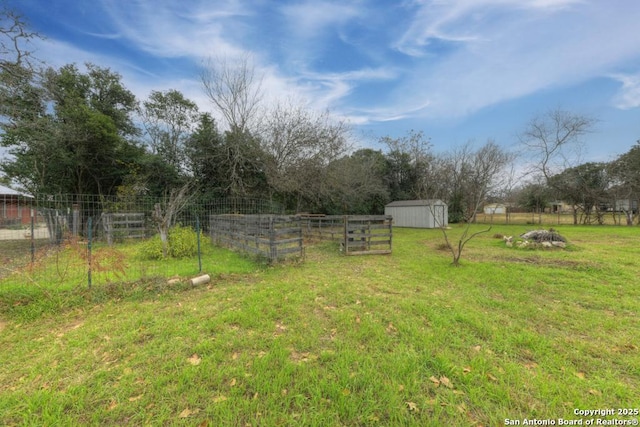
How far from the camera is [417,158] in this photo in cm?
1872

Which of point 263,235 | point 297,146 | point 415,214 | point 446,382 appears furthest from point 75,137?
point 415,214

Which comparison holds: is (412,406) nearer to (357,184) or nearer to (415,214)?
(357,184)

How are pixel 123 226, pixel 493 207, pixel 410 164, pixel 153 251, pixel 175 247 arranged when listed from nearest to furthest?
pixel 153 251
pixel 175 247
pixel 123 226
pixel 410 164
pixel 493 207

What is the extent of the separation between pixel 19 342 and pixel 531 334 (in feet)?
19.1

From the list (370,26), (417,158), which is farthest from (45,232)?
(417,158)

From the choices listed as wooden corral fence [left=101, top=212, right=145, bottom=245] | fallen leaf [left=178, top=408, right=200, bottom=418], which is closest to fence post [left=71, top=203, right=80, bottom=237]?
wooden corral fence [left=101, top=212, right=145, bottom=245]

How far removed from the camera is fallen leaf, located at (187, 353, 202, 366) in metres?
2.36

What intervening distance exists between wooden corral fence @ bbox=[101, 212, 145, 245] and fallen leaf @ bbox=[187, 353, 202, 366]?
949cm

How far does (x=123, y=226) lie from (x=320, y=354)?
11.1 metres

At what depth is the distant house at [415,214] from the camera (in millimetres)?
17812

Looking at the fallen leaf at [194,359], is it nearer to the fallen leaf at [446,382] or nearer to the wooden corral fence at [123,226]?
the fallen leaf at [446,382]

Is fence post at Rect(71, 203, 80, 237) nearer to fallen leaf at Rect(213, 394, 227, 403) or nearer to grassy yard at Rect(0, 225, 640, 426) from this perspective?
grassy yard at Rect(0, 225, 640, 426)

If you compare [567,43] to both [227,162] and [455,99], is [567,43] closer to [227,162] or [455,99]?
[455,99]

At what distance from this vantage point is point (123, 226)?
397 inches
